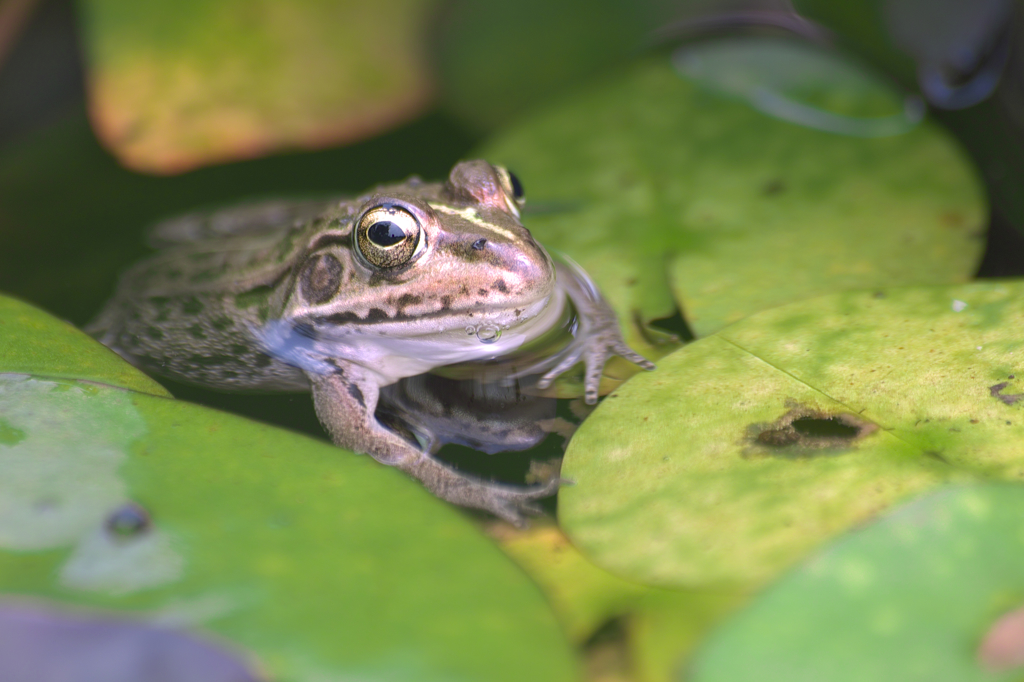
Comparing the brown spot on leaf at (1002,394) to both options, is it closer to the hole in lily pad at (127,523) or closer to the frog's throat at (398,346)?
the frog's throat at (398,346)

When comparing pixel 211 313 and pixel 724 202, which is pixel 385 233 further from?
pixel 724 202

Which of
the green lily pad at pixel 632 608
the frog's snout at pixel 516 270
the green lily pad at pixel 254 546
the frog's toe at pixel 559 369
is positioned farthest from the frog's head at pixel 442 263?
the green lily pad at pixel 632 608

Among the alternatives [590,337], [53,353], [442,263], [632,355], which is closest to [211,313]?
[53,353]

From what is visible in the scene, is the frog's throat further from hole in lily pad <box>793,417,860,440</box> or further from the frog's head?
hole in lily pad <box>793,417,860,440</box>

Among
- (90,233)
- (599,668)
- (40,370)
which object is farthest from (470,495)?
(90,233)

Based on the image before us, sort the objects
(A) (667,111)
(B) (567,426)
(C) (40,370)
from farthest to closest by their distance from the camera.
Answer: (A) (667,111), (B) (567,426), (C) (40,370)

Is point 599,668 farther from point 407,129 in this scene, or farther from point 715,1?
point 715,1
